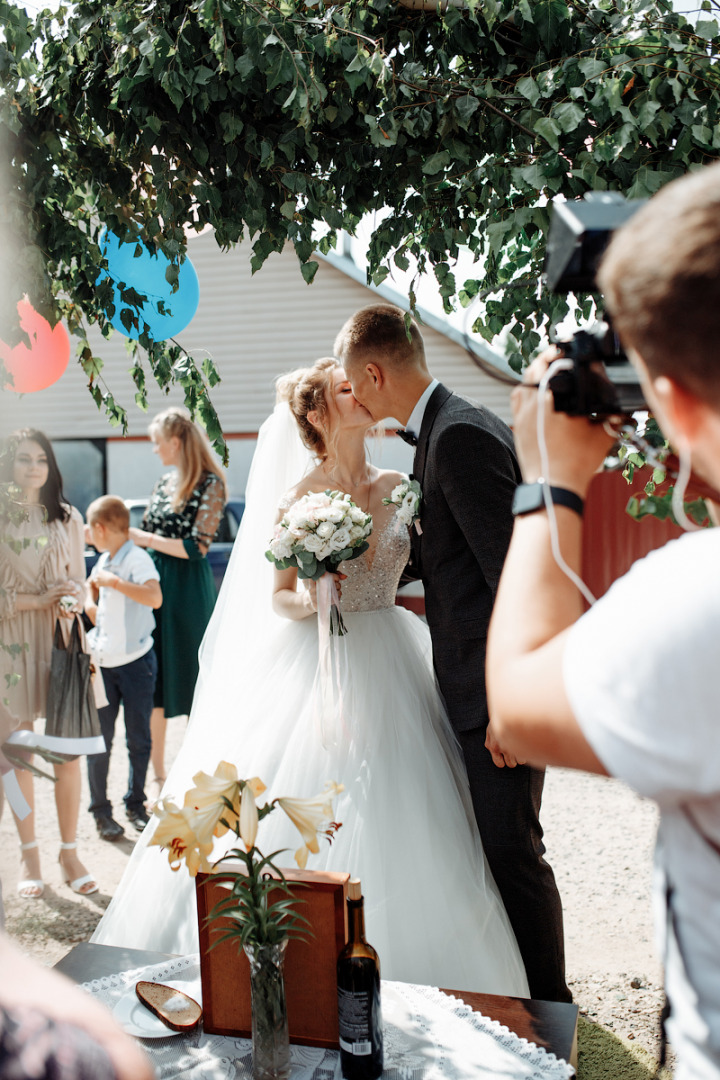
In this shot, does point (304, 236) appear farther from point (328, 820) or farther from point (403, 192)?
point (328, 820)

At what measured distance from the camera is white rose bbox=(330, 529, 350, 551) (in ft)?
7.99

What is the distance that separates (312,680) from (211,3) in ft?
5.91

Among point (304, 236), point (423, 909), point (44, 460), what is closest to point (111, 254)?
point (304, 236)

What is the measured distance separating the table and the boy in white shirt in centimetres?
229

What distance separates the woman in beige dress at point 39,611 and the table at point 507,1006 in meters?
1.76

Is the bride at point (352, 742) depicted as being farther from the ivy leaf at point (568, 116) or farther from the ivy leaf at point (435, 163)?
the ivy leaf at point (568, 116)

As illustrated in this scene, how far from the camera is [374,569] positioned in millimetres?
2775

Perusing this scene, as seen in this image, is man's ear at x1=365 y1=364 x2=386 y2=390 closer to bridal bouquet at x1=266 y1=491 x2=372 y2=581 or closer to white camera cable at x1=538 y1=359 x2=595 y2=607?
bridal bouquet at x1=266 y1=491 x2=372 y2=581

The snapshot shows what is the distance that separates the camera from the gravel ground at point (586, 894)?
2.81 m

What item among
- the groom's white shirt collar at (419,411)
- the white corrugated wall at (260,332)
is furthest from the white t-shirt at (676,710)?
the white corrugated wall at (260,332)

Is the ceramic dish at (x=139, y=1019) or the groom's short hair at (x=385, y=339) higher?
the groom's short hair at (x=385, y=339)

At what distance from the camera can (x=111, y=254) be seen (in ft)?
8.25

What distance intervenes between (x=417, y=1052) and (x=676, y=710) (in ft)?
3.66

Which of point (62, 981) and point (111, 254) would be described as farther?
point (111, 254)
